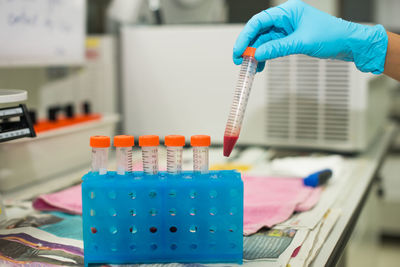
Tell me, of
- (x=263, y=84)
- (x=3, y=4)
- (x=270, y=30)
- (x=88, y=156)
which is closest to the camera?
(x=270, y=30)

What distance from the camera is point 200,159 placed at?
0.97 m

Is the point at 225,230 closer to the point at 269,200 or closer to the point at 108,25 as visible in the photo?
the point at 269,200

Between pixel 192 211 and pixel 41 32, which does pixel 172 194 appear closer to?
pixel 192 211

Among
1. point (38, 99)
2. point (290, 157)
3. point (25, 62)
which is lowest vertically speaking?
point (290, 157)

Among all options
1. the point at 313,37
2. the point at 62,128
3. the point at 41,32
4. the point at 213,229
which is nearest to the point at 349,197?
the point at 313,37

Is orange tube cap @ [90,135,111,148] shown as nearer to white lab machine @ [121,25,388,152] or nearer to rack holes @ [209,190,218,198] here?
rack holes @ [209,190,218,198]

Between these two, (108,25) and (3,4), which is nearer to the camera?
(3,4)

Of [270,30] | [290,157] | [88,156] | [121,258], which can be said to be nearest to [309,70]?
[290,157]

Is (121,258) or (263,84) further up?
(263,84)

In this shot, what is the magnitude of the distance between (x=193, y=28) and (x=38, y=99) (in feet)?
2.28

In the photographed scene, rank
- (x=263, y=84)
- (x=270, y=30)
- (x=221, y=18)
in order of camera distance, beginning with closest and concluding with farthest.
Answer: (x=270, y=30) → (x=263, y=84) → (x=221, y=18)

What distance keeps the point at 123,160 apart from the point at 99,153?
0.05 metres

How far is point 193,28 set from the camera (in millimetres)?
2012

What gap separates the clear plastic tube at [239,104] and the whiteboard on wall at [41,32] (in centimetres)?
81
